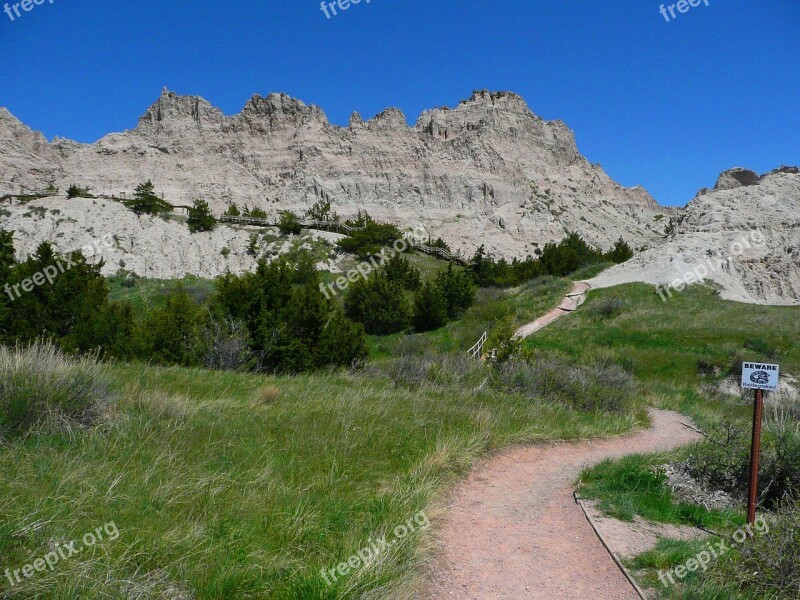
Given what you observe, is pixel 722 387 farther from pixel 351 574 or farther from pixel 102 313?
pixel 102 313

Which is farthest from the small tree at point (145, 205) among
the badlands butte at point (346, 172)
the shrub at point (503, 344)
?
the shrub at point (503, 344)

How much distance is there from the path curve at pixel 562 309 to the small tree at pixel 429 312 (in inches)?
237

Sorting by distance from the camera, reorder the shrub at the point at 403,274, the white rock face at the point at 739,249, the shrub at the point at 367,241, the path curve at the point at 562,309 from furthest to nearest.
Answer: the shrub at the point at 367,241, the shrub at the point at 403,274, the white rock face at the point at 739,249, the path curve at the point at 562,309

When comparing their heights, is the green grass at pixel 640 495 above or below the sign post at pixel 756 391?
below

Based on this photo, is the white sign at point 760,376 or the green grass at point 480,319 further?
the green grass at point 480,319

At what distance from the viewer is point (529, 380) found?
423 inches

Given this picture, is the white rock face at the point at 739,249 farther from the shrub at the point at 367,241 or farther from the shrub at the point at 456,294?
the shrub at the point at 367,241

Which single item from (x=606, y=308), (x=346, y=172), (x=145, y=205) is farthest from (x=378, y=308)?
(x=346, y=172)

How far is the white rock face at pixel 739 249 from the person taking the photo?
28.3 m

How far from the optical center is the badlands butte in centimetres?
6316

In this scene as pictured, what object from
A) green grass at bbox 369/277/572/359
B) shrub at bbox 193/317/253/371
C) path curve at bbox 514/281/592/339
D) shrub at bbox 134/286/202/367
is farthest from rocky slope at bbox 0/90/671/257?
shrub at bbox 193/317/253/371

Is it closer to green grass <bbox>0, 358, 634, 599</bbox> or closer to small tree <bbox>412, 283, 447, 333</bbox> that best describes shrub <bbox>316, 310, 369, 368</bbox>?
green grass <bbox>0, 358, 634, 599</bbox>

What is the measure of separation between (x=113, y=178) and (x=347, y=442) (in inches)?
3003

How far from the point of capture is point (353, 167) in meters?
76.6
